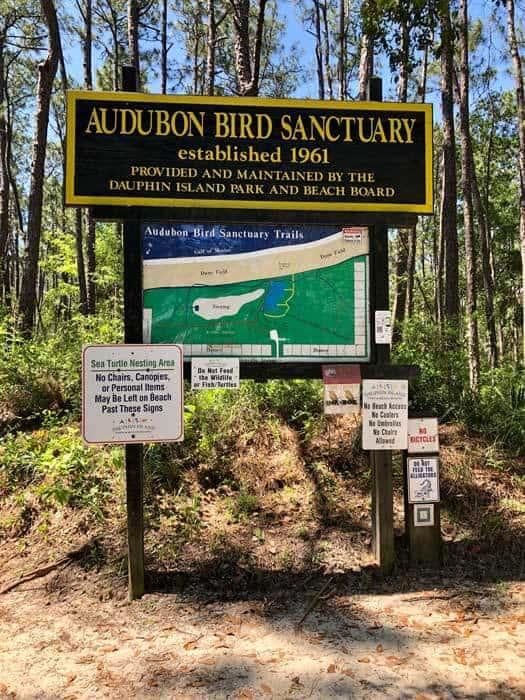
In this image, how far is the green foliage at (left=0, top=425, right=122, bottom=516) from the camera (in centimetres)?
467

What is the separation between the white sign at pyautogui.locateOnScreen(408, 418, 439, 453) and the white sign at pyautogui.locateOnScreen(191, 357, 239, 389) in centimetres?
153

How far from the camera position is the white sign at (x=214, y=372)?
3938mm

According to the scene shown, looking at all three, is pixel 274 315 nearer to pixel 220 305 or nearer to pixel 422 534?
pixel 220 305

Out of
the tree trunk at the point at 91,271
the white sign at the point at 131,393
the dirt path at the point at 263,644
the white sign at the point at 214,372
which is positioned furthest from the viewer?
the tree trunk at the point at 91,271

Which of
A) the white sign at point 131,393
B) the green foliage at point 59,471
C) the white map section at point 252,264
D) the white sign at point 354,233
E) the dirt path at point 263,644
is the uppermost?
the white sign at point 354,233

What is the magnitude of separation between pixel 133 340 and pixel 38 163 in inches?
290

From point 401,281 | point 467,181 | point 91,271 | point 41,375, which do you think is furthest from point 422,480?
point 91,271

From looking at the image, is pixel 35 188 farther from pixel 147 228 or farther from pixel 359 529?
pixel 359 529

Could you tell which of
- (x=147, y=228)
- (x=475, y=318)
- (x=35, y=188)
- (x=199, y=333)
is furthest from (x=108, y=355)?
(x=35, y=188)

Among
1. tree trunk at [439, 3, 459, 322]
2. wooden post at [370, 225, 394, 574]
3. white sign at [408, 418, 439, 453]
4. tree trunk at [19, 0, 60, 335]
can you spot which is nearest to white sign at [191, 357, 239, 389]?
wooden post at [370, 225, 394, 574]

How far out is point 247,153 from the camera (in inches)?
155

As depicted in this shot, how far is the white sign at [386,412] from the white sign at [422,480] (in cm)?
20

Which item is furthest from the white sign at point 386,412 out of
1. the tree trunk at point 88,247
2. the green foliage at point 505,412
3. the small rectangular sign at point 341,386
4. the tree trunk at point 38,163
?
the tree trunk at point 88,247

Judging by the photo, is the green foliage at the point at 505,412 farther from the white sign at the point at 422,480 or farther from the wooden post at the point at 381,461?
the wooden post at the point at 381,461
